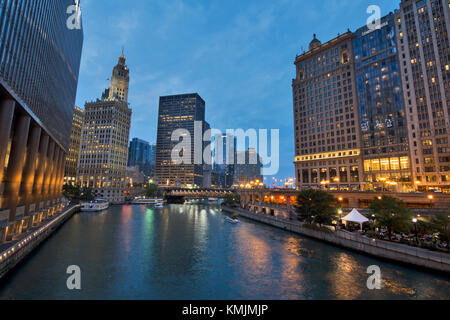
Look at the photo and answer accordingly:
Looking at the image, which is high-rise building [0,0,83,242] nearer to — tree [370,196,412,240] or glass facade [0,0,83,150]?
glass facade [0,0,83,150]

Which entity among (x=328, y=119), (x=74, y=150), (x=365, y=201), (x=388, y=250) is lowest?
(x=388, y=250)

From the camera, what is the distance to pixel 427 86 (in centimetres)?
9019

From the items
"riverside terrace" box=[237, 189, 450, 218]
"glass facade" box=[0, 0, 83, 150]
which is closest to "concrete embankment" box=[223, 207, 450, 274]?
"riverside terrace" box=[237, 189, 450, 218]

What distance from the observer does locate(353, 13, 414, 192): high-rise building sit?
97.3 m

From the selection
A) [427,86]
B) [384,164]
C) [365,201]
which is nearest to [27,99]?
[365,201]

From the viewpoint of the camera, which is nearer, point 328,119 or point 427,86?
point 427,86

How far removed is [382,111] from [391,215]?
3354 inches

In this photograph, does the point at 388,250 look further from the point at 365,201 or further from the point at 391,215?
the point at 365,201

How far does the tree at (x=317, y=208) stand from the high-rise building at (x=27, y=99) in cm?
5724

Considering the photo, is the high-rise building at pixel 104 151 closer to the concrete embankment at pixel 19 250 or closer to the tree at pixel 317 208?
the concrete embankment at pixel 19 250

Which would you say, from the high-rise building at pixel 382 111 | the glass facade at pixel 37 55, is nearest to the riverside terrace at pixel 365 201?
the high-rise building at pixel 382 111

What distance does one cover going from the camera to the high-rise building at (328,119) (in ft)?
370

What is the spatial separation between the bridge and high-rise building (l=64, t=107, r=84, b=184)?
234 feet

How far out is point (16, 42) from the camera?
36250 mm
